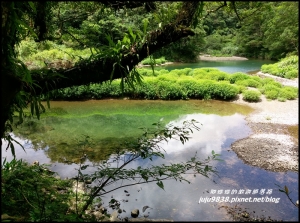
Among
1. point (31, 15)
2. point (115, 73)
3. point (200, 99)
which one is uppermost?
point (31, 15)

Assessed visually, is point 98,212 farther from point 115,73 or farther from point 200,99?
point 200,99

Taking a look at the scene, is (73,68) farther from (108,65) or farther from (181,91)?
(181,91)

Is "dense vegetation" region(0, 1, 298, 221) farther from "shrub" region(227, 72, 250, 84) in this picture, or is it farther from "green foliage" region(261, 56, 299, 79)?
"green foliage" region(261, 56, 299, 79)

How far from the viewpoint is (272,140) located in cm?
679

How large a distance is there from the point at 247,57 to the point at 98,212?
2907 cm

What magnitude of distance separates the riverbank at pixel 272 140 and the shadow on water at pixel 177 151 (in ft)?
0.86

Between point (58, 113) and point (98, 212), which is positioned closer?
point (98, 212)

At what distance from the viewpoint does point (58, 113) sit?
9898 mm

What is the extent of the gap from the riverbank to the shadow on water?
0.86ft

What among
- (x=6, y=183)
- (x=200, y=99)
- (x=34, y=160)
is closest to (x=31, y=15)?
(x=6, y=183)

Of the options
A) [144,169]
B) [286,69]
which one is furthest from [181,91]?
[144,169]

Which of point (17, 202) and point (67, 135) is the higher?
point (17, 202)

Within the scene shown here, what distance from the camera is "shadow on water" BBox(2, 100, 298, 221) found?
13.3ft

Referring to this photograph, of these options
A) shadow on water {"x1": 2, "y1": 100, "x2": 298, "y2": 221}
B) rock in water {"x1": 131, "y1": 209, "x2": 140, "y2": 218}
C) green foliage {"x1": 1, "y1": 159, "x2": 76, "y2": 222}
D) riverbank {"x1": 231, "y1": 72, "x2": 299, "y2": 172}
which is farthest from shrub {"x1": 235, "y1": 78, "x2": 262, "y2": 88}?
green foliage {"x1": 1, "y1": 159, "x2": 76, "y2": 222}
